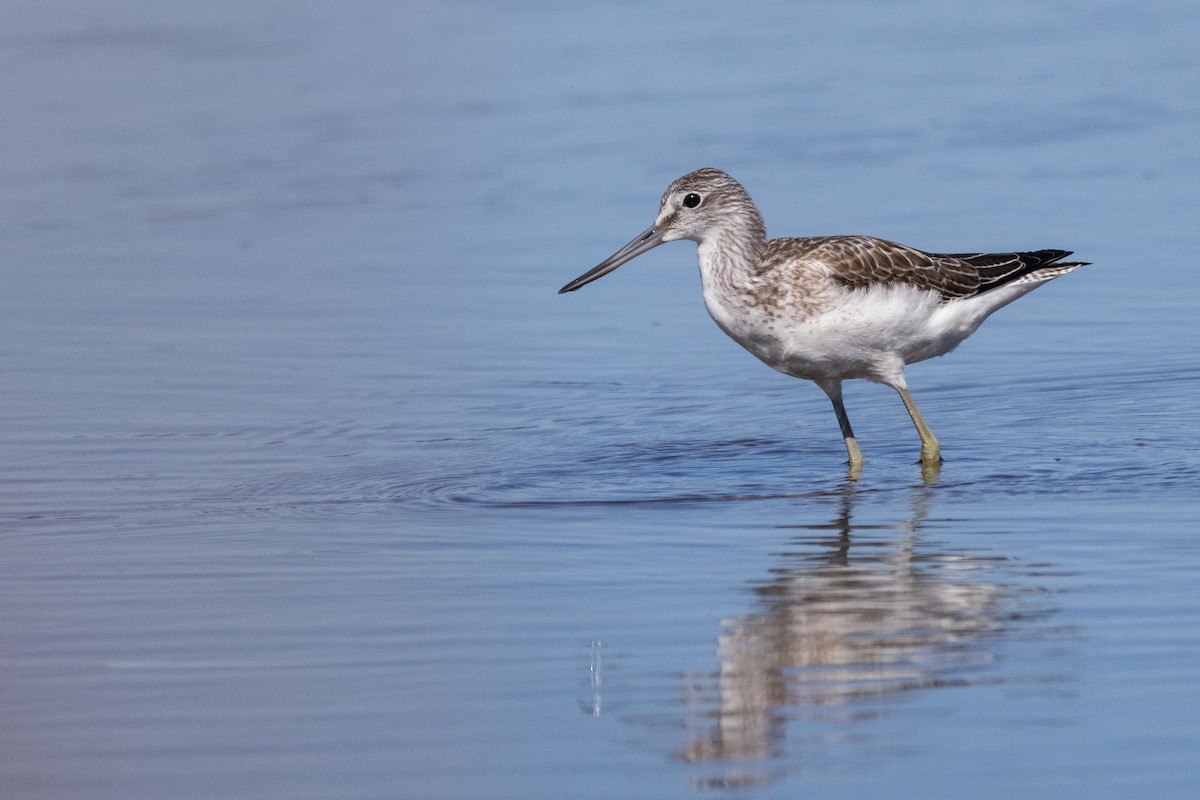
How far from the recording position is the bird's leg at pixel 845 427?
9539 millimetres

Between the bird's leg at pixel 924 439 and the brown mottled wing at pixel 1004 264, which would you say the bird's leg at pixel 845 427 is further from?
the brown mottled wing at pixel 1004 264

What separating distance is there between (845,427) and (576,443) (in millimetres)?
1251

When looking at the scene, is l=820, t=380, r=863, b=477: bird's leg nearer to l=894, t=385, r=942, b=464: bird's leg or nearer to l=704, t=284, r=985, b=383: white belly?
l=704, t=284, r=985, b=383: white belly

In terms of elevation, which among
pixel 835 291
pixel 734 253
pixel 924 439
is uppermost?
pixel 734 253

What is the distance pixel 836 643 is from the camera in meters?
6.23

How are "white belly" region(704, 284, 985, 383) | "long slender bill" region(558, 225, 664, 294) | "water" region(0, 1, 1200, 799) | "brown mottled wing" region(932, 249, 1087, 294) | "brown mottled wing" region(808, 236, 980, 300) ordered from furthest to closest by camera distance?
1. "long slender bill" region(558, 225, 664, 294)
2. "brown mottled wing" region(932, 249, 1087, 294)
3. "brown mottled wing" region(808, 236, 980, 300)
4. "white belly" region(704, 284, 985, 383)
5. "water" region(0, 1, 1200, 799)

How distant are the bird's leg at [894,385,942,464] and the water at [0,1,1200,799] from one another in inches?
4.2

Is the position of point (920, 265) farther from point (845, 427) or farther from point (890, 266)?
point (845, 427)

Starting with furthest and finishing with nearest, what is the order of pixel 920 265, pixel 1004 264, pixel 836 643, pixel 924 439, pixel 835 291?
pixel 1004 264 < pixel 920 265 < pixel 924 439 < pixel 835 291 < pixel 836 643

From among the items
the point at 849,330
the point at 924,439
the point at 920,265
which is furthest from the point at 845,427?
the point at 920,265

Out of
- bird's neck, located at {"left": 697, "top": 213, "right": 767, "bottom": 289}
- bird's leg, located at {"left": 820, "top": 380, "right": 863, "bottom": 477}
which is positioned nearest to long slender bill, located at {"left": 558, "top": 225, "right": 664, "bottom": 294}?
bird's neck, located at {"left": 697, "top": 213, "right": 767, "bottom": 289}

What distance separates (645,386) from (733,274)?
132cm

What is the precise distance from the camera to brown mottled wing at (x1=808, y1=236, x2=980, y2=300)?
9625 mm

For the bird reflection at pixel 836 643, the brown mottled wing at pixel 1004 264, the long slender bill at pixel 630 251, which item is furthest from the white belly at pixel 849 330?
the bird reflection at pixel 836 643
